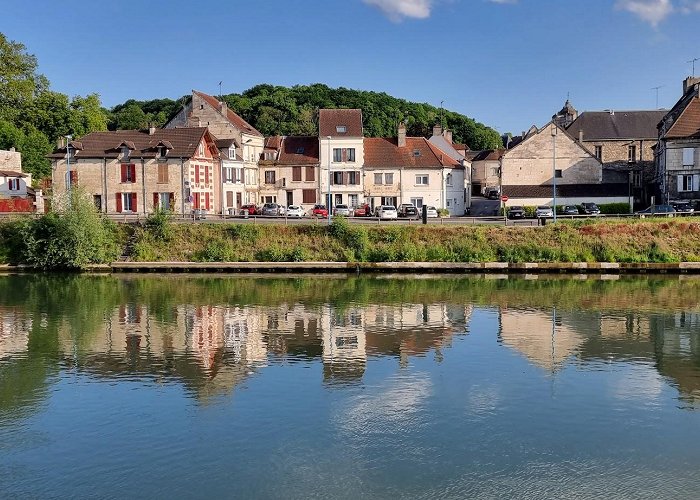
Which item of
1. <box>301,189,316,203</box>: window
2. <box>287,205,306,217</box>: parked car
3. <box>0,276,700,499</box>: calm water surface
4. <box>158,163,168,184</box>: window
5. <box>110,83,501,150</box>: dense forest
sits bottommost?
<box>0,276,700,499</box>: calm water surface

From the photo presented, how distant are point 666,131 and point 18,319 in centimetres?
4850

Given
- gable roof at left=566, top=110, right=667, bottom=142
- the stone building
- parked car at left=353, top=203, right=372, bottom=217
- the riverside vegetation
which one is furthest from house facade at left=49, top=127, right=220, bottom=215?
gable roof at left=566, top=110, right=667, bottom=142

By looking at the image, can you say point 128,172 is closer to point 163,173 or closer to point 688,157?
point 163,173

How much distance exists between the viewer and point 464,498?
44.4ft

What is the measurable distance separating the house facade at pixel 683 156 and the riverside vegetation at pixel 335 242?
1293 centimetres

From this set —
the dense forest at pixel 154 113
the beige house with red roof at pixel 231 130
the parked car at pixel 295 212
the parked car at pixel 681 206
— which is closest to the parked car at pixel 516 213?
the parked car at pixel 681 206

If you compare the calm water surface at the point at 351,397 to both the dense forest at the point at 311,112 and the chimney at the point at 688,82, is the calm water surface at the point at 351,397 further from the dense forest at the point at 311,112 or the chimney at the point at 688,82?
the dense forest at the point at 311,112

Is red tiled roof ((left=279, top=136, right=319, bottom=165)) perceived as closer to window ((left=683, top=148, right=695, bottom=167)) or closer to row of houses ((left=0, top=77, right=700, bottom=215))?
row of houses ((left=0, top=77, right=700, bottom=215))

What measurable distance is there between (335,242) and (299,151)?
21.0 m

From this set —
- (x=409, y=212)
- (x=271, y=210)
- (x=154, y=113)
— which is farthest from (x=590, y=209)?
(x=154, y=113)

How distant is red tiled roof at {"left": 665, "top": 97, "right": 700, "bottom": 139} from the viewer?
5584 cm

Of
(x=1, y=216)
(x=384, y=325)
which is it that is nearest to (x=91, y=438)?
(x=384, y=325)

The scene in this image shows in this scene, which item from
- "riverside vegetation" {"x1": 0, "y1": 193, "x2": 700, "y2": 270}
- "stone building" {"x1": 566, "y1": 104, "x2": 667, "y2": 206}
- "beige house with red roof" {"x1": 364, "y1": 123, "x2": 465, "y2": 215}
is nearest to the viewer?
"riverside vegetation" {"x1": 0, "y1": 193, "x2": 700, "y2": 270}

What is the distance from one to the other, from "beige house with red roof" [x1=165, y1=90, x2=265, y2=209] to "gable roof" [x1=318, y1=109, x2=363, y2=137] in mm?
5996
